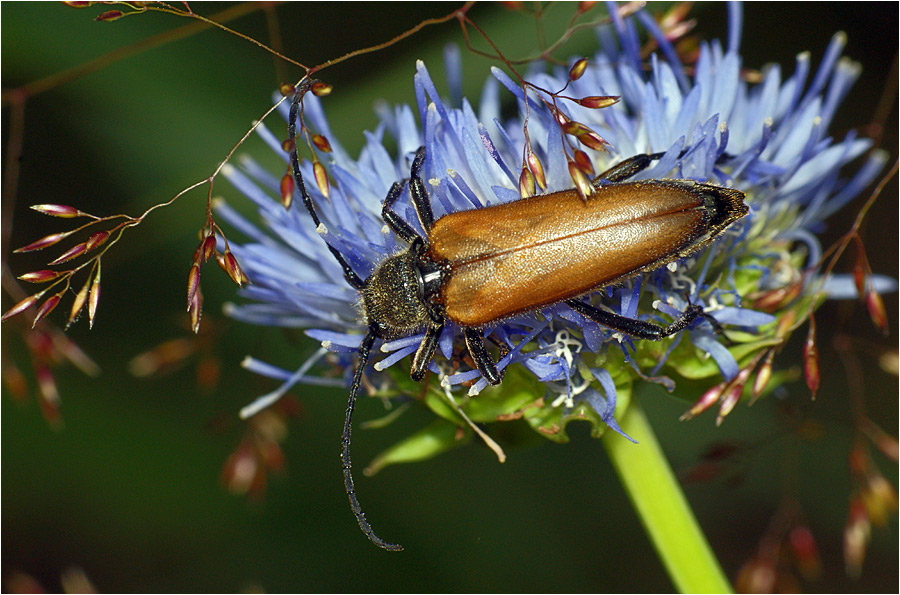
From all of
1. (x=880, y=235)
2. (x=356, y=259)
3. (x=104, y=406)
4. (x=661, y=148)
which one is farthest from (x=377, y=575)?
(x=880, y=235)

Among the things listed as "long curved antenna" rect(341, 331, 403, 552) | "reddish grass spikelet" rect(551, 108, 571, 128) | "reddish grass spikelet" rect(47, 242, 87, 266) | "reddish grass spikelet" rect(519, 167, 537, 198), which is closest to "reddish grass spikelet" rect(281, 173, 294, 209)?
"long curved antenna" rect(341, 331, 403, 552)

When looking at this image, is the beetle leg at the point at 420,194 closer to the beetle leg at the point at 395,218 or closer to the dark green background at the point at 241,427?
the beetle leg at the point at 395,218

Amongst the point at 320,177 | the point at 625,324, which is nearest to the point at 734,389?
the point at 625,324

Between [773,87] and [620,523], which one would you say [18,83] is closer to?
[773,87]

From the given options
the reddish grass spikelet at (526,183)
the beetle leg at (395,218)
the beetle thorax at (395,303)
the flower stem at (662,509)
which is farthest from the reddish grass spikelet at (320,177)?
the flower stem at (662,509)

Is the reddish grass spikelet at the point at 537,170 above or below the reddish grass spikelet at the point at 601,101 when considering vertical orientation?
below
